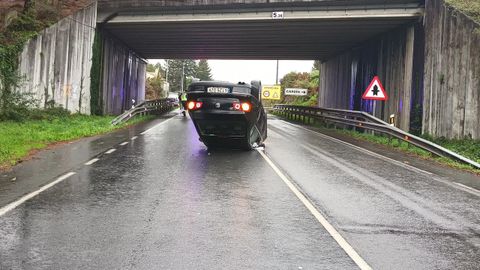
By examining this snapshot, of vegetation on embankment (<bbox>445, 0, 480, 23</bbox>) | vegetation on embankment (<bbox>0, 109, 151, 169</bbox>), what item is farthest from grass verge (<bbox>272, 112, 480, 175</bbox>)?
vegetation on embankment (<bbox>0, 109, 151, 169</bbox>)

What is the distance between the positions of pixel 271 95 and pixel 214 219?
6219cm

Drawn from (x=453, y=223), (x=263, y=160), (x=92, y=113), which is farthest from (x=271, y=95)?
(x=453, y=223)

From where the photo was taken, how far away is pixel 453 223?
22.0ft

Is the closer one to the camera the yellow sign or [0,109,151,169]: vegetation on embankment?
[0,109,151,169]: vegetation on embankment

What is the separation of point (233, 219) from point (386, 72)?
67.2 feet

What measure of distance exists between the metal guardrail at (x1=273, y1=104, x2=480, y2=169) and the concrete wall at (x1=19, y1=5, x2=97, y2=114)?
14.3m

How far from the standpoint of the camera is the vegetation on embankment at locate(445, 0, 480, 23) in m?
19.2

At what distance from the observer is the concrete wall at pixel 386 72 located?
72.0ft

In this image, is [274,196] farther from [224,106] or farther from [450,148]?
[450,148]

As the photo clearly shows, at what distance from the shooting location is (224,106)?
12.5 m

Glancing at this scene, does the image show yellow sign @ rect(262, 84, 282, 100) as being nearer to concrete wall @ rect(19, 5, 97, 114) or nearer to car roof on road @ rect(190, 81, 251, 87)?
concrete wall @ rect(19, 5, 97, 114)

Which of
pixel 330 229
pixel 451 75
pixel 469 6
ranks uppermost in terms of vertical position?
pixel 469 6

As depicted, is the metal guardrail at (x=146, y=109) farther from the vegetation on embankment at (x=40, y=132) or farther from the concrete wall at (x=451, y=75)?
the concrete wall at (x=451, y=75)

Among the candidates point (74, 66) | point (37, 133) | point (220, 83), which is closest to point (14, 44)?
point (74, 66)
